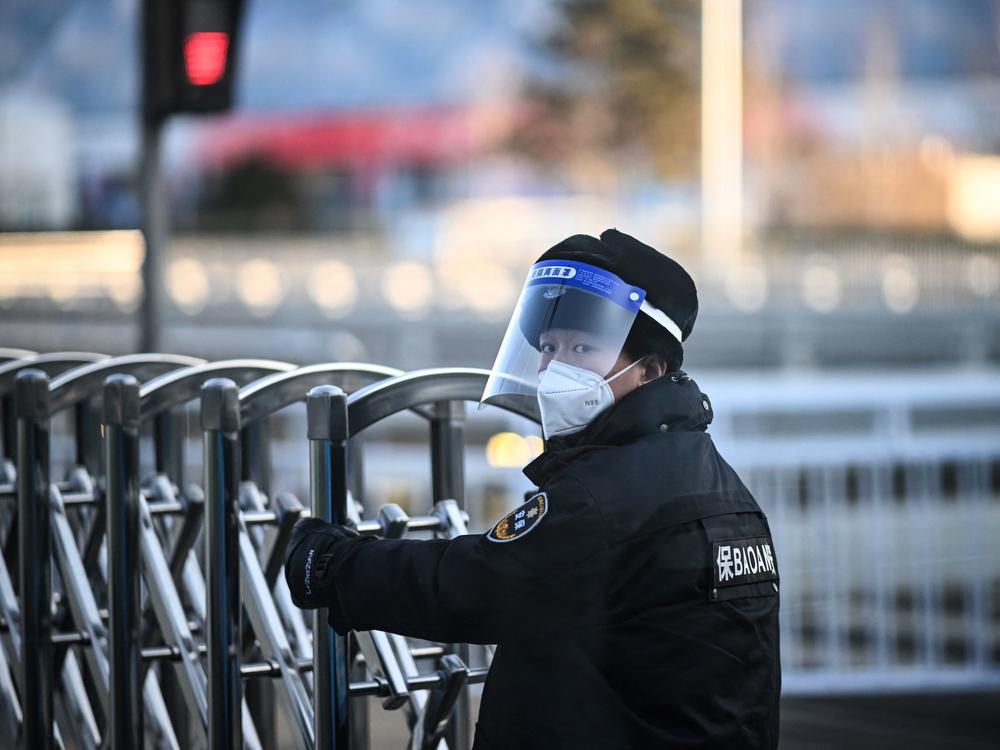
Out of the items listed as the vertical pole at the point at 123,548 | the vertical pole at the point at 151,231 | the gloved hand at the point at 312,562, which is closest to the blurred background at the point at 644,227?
the vertical pole at the point at 151,231

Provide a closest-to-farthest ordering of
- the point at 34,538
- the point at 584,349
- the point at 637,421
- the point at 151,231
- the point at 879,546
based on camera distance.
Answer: the point at 637,421
the point at 584,349
the point at 34,538
the point at 151,231
the point at 879,546

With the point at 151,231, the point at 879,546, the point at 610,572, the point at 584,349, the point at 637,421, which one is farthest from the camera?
the point at 879,546

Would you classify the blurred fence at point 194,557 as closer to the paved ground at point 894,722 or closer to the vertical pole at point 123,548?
the vertical pole at point 123,548

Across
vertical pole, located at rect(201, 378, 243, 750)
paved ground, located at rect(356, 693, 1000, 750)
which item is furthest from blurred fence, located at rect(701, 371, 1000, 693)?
vertical pole, located at rect(201, 378, 243, 750)

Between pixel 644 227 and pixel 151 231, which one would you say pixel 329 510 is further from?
pixel 644 227

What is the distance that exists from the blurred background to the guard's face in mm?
3014

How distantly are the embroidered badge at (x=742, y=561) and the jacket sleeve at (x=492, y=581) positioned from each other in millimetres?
184

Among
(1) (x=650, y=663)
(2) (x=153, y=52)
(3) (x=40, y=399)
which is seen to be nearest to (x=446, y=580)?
(1) (x=650, y=663)

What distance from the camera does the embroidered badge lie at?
2.38m

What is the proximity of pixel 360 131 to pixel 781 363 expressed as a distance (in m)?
21.1

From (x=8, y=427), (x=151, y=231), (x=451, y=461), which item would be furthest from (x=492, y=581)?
(x=151, y=231)

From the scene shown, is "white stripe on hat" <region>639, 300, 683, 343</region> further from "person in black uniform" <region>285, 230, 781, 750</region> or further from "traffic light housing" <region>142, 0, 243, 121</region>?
"traffic light housing" <region>142, 0, 243, 121</region>

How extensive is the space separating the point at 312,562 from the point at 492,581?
14.2 inches

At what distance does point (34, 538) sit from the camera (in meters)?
3.42
